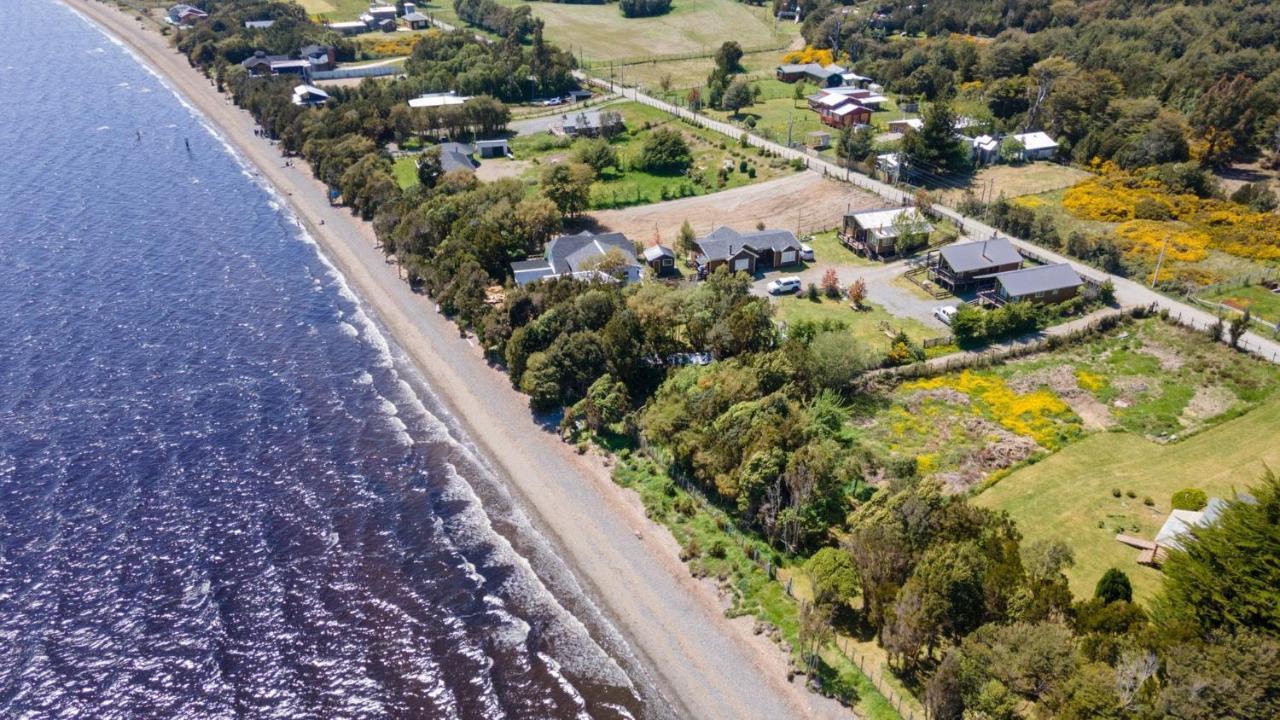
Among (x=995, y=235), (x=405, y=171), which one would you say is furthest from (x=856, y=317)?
(x=405, y=171)

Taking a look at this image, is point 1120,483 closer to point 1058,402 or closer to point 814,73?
point 1058,402

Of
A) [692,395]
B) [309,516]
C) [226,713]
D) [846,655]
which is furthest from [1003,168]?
[226,713]

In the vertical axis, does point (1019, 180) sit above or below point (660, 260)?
below

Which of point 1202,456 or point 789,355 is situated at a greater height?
point 789,355

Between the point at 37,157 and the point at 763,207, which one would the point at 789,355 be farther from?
the point at 37,157

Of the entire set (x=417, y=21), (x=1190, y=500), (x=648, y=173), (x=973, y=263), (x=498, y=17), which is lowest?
(x=1190, y=500)

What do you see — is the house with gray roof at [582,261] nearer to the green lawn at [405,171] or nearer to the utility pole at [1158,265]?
the green lawn at [405,171]

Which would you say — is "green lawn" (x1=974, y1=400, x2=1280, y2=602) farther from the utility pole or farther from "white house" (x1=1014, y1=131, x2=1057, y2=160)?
"white house" (x1=1014, y1=131, x2=1057, y2=160)
